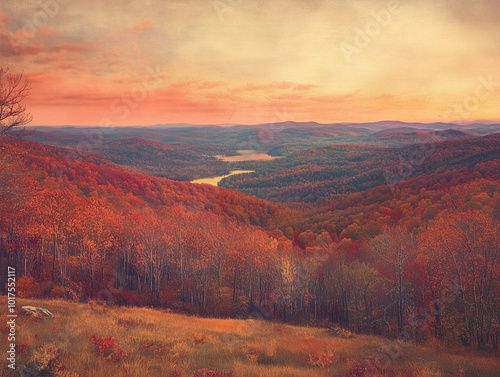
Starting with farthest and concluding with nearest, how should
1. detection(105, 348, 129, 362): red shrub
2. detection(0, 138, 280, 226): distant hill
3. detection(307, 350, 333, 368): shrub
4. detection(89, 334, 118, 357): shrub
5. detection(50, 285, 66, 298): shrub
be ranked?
detection(0, 138, 280, 226): distant hill
detection(50, 285, 66, 298): shrub
detection(307, 350, 333, 368): shrub
detection(89, 334, 118, 357): shrub
detection(105, 348, 129, 362): red shrub

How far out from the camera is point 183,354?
45.2 ft

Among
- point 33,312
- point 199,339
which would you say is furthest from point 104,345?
point 33,312

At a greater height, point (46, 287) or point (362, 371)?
point (362, 371)

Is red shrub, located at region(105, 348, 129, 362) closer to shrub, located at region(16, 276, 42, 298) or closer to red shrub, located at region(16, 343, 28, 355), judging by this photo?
red shrub, located at region(16, 343, 28, 355)

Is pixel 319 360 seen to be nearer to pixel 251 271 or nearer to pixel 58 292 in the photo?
pixel 58 292

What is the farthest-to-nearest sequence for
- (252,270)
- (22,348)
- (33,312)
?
(252,270) < (33,312) < (22,348)

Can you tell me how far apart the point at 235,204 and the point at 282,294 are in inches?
4727

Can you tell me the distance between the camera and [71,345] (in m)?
12.3

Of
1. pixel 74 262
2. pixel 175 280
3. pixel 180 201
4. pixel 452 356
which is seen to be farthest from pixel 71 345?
pixel 180 201

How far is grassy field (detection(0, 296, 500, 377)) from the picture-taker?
34.5 feet

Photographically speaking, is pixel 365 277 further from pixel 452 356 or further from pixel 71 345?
pixel 71 345

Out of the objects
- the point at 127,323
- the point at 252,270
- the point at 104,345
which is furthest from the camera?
the point at 252,270

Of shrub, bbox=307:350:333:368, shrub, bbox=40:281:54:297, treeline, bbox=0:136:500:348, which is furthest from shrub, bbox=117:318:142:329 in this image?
shrub, bbox=40:281:54:297

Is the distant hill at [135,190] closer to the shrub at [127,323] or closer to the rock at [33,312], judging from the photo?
the shrub at [127,323]
